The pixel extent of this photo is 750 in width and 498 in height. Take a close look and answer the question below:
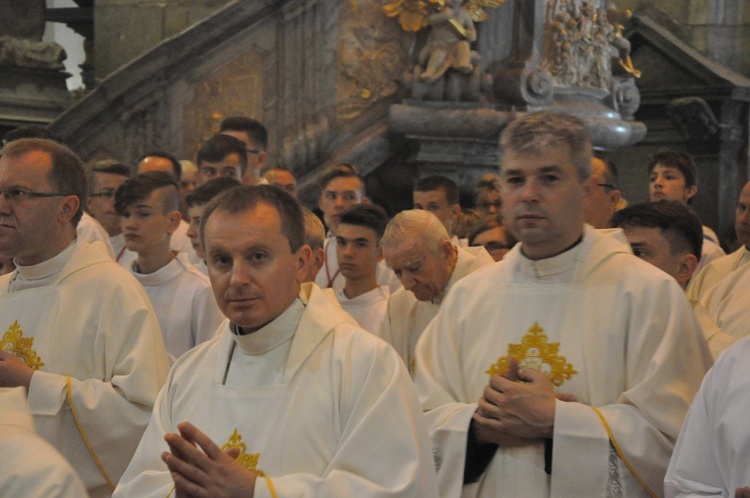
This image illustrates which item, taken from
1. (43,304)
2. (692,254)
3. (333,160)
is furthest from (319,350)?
(333,160)

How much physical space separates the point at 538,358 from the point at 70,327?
186 cm

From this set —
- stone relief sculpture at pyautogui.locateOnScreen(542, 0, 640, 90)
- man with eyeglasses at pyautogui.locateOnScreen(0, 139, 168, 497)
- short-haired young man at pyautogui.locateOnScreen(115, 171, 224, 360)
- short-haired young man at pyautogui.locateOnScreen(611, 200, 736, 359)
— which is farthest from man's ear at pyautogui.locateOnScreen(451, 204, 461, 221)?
man with eyeglasses at pyautogui.locateOnScreen(0, 139, 168, 497)

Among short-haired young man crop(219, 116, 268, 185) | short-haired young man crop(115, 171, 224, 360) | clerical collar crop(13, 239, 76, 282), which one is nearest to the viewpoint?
clerical collar crop(13, 239, 76, 282)

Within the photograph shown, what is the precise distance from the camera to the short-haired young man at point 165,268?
6.26m

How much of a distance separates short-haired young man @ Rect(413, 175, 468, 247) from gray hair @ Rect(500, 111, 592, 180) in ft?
13.4

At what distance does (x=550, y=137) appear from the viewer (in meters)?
4.34

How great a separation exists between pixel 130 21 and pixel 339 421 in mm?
10421

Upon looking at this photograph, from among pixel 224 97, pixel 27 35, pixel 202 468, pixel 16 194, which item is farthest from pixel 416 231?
pixel 27 35

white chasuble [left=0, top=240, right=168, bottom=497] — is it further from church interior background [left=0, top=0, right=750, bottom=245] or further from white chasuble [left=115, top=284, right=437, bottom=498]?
church interior background [left=0, top=0, right=750, bottom=245]

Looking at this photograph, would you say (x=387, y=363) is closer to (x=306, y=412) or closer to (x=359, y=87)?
(x=306, y=412)

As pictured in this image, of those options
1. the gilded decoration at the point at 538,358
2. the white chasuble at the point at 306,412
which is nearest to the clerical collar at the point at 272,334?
the white chasuble at the point at 306,412

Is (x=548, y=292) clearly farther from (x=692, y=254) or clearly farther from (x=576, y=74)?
(x=576, y=74)

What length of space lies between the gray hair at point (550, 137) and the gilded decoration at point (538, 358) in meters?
0.59

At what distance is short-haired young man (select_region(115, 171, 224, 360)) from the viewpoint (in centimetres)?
626
